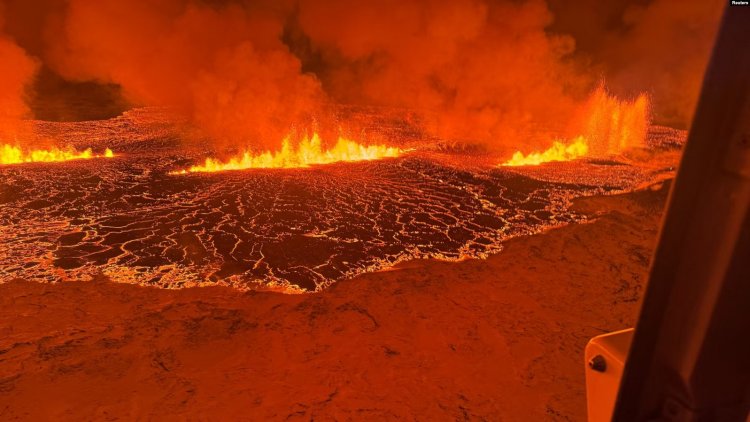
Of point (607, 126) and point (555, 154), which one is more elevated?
point (607, 126)

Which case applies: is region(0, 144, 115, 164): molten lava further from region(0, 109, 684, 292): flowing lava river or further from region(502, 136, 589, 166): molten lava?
region(502, 136, 589, 166): molten lava

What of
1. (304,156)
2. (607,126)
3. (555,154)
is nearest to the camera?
A: (304,156)

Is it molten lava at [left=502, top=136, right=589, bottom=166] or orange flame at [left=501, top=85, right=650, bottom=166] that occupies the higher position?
orange flame at [left=501, top=85, right=650, bottom=166]

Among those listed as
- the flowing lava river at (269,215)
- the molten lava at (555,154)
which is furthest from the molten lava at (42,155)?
the molten lava at (555,154)

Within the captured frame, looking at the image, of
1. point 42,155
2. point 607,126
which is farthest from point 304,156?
point 607,126

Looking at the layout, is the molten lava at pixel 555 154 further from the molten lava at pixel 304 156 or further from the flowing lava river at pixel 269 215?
the molten lava at pixel 304 156

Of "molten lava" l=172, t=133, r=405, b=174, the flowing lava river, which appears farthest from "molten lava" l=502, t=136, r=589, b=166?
"molten lava" l=172, t=133, r=405, b=174

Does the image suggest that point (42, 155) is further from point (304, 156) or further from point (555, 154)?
point (555, 154)
